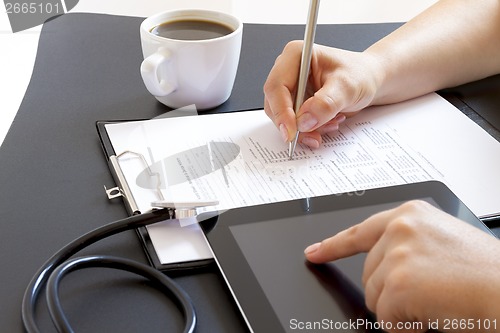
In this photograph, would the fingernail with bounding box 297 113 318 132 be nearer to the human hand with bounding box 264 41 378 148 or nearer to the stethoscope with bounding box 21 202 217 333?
the human hand with bounding box 264 41 378 148

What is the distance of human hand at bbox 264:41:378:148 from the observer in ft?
2.57

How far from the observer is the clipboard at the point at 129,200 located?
24.3 inches

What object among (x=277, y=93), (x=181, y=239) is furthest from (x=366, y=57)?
(x=181, y=239)

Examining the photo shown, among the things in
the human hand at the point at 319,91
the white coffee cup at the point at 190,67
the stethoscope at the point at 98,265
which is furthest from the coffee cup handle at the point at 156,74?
the stethoscope at the point at 98,265

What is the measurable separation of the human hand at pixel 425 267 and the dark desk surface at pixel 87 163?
0.12 metres

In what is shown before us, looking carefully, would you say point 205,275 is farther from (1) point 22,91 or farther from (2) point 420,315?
(1) point 22,91

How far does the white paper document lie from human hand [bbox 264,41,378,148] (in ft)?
0.08

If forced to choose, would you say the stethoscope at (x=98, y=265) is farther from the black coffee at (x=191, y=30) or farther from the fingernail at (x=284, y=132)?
the black coffee at (x=191, y=30)

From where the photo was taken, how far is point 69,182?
0.73 m

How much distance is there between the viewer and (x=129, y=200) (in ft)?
2.27

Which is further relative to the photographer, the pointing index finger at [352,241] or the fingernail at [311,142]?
the fingernail at [311,142]

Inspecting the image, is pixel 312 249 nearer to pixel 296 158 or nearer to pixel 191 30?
pixel 296 158

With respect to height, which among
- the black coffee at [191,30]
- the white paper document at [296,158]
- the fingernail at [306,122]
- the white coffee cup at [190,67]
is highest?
the black coffee at [191,30]

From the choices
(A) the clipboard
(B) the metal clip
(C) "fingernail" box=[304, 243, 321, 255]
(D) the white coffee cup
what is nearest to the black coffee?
(D) the white coffee cup
